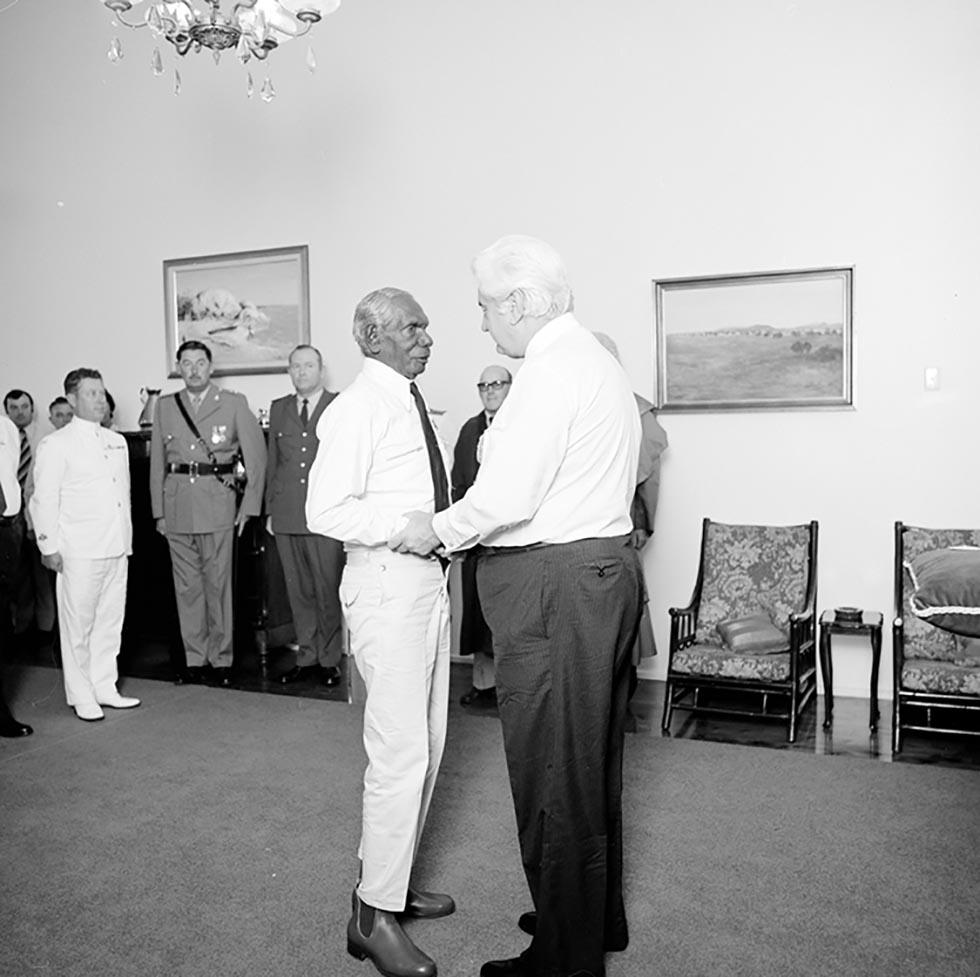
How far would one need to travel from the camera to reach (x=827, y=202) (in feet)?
17.9

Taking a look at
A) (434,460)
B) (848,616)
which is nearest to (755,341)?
(848,616)

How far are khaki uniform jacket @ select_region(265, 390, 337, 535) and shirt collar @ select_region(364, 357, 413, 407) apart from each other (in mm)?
3267

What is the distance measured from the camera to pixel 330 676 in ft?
19.2

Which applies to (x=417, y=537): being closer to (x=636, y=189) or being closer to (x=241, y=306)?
(x=636, y=189)

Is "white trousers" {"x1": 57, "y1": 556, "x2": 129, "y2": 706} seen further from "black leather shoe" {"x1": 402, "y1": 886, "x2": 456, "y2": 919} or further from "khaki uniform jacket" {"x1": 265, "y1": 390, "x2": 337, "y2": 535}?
"black leather shoe" {"x1": 402, "y1": 886, "x2": 456, "y2": 919}

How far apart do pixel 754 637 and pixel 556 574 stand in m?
2.85

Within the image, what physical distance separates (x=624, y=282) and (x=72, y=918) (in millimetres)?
4224

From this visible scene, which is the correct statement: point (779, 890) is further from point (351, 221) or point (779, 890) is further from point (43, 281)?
point (43, 281)

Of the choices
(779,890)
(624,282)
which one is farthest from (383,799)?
(624,282)

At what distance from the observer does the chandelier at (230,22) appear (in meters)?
4.76

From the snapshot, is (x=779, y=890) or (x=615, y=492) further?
(x=779, y=890)

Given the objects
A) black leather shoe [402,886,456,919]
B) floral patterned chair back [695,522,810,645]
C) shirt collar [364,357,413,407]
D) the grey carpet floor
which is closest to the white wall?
floral patterned chair back [695,522,810,645]

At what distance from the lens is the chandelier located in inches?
187

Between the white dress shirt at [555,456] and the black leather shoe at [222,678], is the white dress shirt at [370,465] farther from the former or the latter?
the black leather shoe at [222,678]
